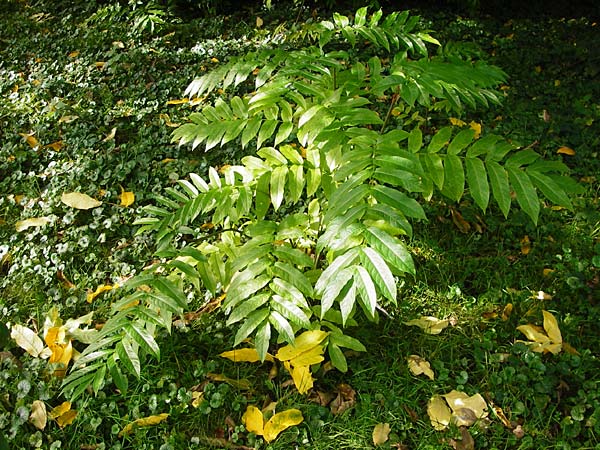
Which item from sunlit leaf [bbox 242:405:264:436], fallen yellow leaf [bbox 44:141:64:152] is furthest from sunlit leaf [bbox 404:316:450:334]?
fallen yellow leaf [bbox 44:141:64:152]

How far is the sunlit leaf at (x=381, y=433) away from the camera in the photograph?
2037 mm

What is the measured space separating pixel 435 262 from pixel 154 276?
145 cm

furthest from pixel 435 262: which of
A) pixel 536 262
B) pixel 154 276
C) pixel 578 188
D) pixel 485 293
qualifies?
pixel 154 276

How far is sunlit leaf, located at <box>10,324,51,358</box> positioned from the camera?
2.42 meters

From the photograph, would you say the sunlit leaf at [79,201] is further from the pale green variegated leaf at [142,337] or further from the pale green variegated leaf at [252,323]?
the pale green variegated leaf at [252,323]

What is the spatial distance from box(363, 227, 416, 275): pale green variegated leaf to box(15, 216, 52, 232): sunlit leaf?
7.44 feet

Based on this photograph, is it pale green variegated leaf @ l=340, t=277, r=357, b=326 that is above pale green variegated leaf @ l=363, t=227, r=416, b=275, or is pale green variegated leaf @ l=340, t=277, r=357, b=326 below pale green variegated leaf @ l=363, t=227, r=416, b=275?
below

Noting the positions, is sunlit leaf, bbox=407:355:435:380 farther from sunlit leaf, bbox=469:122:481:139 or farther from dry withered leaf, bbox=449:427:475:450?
sunlit leaf, bbox=469:122:481:139

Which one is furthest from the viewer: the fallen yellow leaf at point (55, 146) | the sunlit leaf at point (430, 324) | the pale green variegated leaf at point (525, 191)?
the fallen yellow leaf at point (55, 146)

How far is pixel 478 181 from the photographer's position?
5.48 ft

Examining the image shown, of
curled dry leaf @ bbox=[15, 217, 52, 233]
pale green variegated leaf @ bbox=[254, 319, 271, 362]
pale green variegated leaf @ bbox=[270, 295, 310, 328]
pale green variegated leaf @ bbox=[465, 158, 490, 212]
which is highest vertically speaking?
pale green variegated leaf @ bbox=[465, 158, 490, 212]

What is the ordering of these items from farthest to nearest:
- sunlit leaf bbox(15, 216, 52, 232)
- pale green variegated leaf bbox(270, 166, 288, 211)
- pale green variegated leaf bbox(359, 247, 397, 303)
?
sunlit leaf bbox(15, 216, 52, 232) → pale green variegated leaf bbox(270, 166, 288, 211) → pale green variegated leaf bbox(359, 247, 397, 303)

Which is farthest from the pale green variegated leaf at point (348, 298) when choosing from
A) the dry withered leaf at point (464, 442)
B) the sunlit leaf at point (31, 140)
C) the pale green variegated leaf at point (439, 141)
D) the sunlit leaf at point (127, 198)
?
the sunlit leaf at point (31, 140)

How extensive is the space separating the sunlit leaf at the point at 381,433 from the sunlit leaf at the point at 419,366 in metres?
0.28
